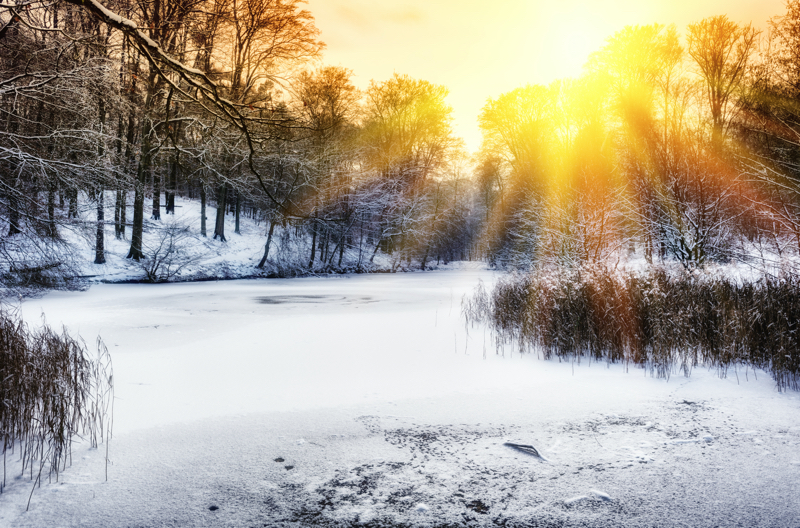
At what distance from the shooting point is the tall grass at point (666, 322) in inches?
193

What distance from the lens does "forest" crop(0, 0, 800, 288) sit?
5715 mm

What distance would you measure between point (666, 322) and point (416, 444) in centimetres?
390

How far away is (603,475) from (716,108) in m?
15.9

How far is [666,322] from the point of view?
537cm

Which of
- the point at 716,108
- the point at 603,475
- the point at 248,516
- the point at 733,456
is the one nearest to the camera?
the point at 248,516

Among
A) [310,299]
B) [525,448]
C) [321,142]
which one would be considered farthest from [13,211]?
[321,142]

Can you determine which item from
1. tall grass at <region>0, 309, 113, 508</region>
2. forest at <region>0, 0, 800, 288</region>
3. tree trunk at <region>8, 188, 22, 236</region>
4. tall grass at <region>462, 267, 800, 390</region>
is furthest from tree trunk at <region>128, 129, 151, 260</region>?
tall grass at <region>462, 267, 800, 390</region>

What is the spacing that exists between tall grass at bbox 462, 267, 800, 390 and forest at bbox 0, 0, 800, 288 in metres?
1.09

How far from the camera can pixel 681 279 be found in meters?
6.61

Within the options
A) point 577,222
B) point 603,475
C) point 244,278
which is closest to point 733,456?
point 603,475

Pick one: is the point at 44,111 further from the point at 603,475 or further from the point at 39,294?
the point at 603,475

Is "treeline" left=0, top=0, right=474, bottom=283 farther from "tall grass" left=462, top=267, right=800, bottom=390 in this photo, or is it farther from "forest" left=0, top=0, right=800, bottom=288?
"tall grass" left=462, top=267, right=800, bottom=390

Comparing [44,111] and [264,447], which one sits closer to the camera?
[264,447]

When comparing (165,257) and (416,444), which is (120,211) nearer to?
(165,257)
